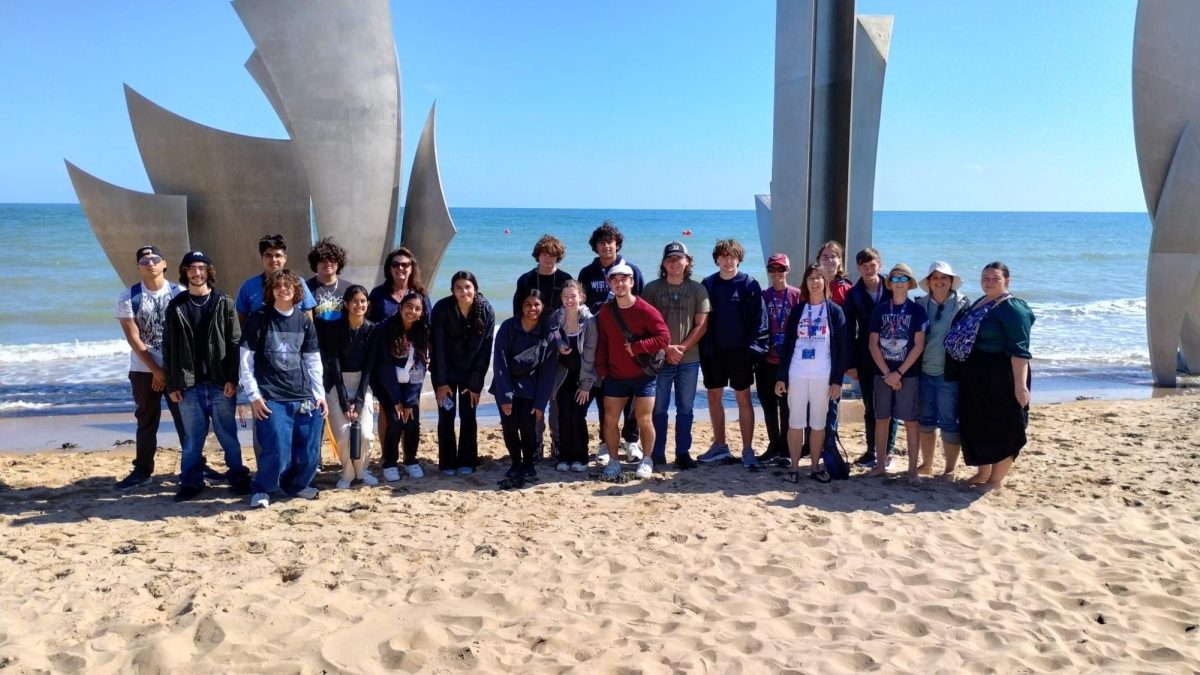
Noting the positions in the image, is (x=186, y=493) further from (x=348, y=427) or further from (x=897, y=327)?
(x=897, y=327)

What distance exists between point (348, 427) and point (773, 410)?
8.27 ft

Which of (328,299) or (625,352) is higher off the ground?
(328,299)

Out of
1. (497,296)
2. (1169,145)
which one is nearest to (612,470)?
(1169,145)

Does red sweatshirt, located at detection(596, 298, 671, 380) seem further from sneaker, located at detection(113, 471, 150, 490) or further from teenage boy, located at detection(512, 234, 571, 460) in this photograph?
sneaker, located at detection(113, 471, 150, 490)

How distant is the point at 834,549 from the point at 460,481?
215cm

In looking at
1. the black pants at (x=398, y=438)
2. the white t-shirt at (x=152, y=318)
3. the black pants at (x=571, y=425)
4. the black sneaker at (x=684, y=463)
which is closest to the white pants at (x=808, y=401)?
the black sneaker at (x=684, y=463)

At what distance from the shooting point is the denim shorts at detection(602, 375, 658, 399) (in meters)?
4.78

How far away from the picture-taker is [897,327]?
4598mm

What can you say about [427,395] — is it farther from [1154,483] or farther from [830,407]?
[1154,483]

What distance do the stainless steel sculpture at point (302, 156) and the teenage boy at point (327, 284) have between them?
292cm

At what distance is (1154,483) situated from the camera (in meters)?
4.77

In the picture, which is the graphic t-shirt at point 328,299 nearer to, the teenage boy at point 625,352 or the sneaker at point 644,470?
the teenage boy at point 625,352

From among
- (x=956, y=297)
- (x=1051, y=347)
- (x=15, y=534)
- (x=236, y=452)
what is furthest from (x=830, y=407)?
(x=1051, y=347)

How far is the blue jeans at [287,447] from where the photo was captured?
4.27 meters
